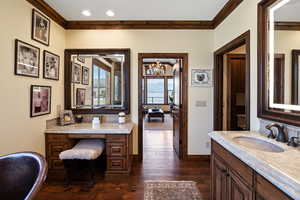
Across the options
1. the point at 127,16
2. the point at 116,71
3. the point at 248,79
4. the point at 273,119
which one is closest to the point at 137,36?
the point at 127,16

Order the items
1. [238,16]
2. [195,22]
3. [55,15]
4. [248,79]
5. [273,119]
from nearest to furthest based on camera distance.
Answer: [273,119] < [248,79] < [238,16] < [55,15] < [195,22]

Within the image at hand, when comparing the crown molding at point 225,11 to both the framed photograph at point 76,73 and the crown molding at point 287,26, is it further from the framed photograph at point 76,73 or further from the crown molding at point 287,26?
the framed photograph at point 76,73

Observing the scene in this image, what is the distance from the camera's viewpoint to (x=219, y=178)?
71.5 inches

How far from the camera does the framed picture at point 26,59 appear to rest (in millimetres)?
2273

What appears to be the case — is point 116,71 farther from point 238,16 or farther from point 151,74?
point 151,74

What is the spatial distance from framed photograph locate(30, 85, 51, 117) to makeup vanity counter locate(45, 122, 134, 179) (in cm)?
34

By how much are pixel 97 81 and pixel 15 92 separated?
1.50 m

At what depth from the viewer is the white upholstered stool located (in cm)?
260

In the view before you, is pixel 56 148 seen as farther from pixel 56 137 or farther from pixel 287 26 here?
pixel 287 26

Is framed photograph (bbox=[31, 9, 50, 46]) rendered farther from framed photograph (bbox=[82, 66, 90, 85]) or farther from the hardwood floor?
the hardwood floor

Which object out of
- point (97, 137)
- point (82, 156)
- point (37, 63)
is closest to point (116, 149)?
point (97, 137)

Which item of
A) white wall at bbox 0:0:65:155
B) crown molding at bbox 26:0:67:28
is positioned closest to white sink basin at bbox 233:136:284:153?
white wall at bbox 0:0:65:155

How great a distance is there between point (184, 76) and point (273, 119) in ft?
6.57

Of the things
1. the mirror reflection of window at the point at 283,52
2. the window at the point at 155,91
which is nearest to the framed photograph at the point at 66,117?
the mirror reflection of window at the point at 283,52
